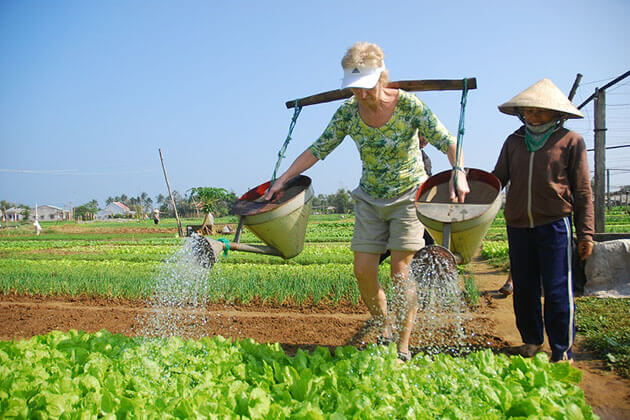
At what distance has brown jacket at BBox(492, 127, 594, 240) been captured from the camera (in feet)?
8.57

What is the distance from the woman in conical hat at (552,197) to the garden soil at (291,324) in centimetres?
40

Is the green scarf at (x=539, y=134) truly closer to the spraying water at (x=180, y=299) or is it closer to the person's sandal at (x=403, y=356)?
the person's sandal at (x=403, y=356)

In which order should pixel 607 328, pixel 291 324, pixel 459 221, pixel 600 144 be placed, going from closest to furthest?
pixel 459 221, pixel 607 328, pixel 291 324, pixel 600 144

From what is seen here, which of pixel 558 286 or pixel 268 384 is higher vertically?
pixel 558 286

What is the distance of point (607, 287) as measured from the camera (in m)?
4.79

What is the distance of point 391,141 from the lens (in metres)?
2.54

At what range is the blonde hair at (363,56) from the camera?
7.61ft

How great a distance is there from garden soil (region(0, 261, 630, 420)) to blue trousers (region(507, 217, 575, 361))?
0.25 meters

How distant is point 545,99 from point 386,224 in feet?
3.68

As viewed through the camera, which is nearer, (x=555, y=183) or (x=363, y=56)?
(x=363, y=56)

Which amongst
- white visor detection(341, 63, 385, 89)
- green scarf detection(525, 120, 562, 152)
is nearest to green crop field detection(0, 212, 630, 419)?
green scarf detection(525, 120, 562, 152)

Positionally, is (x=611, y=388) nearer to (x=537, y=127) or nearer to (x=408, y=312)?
(x=408, y=312)

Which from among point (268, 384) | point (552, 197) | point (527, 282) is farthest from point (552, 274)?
point (268, 384)

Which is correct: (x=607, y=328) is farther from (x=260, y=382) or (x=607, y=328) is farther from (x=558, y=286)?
(x=260, y=382)
